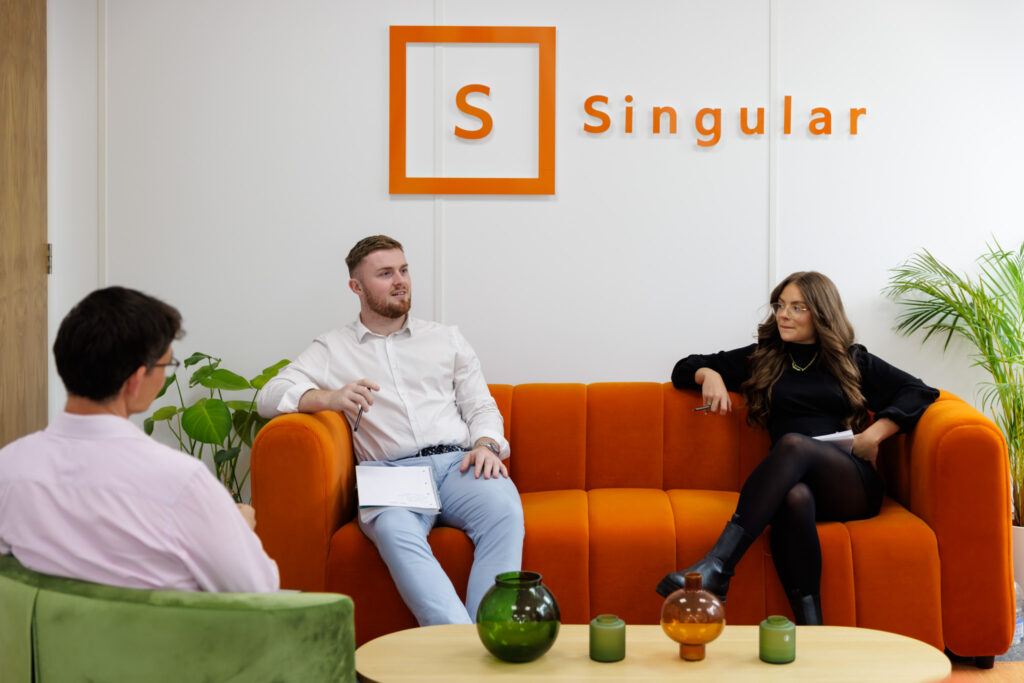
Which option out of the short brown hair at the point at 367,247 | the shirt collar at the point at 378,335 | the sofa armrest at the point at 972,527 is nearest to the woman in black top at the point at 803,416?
the sofa armrest at the point at 972,527

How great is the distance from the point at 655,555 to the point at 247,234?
212 cm

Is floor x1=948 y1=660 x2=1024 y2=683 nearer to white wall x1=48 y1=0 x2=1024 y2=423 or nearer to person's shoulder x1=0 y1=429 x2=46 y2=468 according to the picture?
white wall x1=48 y1=0 x2=1024 y2=423

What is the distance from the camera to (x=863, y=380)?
3252 millimetres

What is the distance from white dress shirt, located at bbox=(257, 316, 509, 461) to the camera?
314 cm

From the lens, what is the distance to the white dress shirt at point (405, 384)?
314 cm

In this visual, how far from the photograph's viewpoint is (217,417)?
3.48 metres

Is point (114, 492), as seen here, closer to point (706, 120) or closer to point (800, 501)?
point (800, 501)

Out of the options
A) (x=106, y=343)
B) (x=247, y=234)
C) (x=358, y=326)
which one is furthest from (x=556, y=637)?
(x=247, y=234)

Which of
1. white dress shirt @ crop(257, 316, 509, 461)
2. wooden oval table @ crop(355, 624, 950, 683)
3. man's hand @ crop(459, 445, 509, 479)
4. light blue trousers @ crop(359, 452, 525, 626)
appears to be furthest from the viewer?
white dress shirt @ crop(257, 316, 509, 461)

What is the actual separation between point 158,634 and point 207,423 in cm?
224

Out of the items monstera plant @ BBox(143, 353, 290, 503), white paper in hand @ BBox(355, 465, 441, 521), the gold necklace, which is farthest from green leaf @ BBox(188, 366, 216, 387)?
the gold necklace

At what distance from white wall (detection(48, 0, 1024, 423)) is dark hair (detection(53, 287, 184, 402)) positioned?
2370mm

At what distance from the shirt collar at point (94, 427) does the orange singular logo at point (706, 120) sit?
2729 mm

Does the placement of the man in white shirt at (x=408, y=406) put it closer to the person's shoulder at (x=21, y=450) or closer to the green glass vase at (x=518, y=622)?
the green glass vase at (x=518, y=622)
